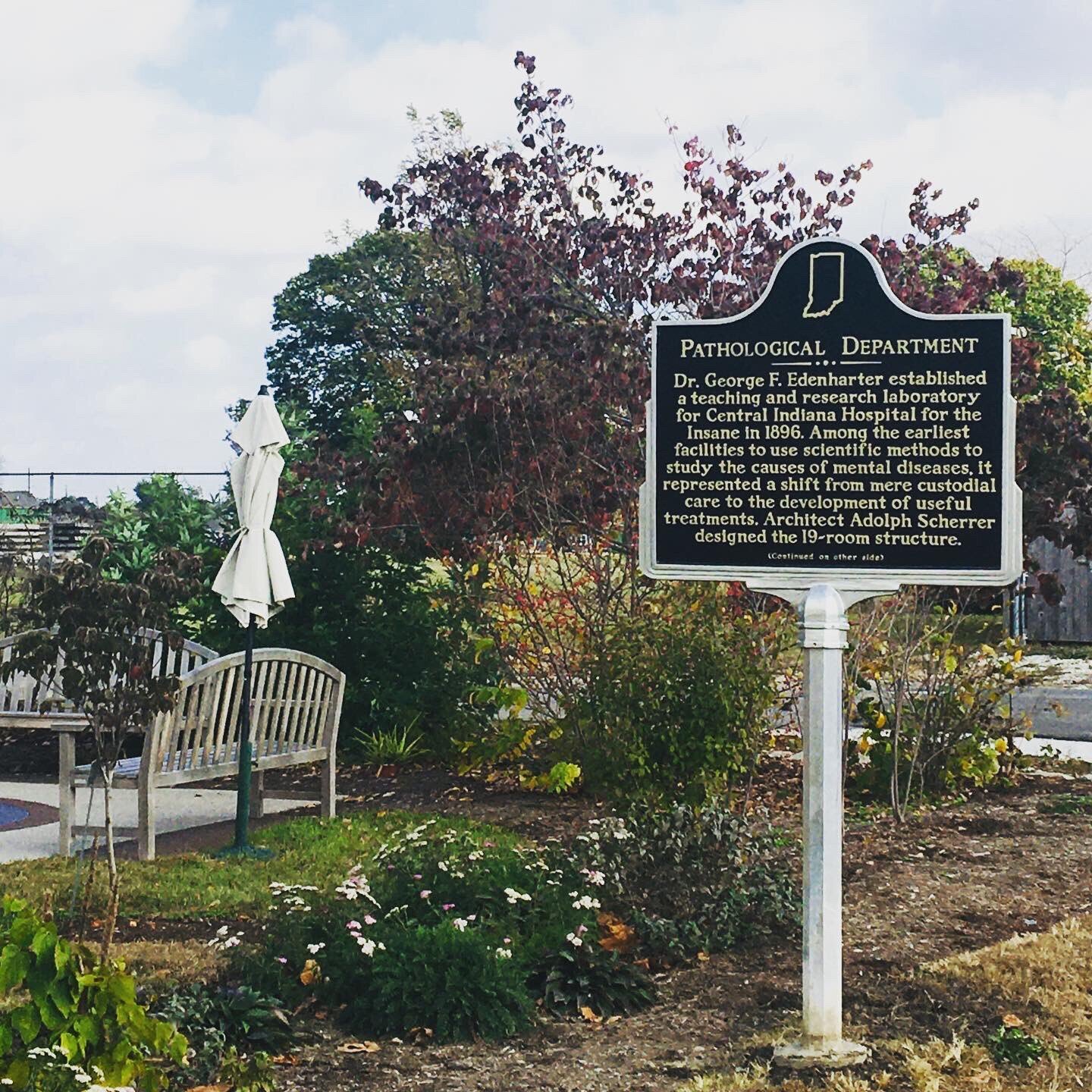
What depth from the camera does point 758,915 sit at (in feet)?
20.6

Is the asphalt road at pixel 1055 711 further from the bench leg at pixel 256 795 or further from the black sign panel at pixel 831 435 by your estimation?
the black sign panel at pixel 831 435

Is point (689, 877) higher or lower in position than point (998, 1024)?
higher

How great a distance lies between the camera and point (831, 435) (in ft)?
16.6

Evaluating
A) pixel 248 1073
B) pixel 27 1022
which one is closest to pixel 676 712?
pixel 248 1073

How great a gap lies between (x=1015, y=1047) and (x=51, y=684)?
5.71 m

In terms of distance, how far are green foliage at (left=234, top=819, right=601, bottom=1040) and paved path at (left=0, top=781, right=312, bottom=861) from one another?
2653 mm

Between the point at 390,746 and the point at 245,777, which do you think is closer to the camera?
the point at 245,777

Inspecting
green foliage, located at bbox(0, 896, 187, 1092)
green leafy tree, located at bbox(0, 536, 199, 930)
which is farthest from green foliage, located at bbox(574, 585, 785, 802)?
green foliage, located at bbox(0, 896, 187, 1092)

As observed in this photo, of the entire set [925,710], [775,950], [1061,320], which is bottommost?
[775,950]

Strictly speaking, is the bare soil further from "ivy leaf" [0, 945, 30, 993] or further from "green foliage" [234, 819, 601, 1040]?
"ivy leaf" [0, 945, 30, 993]

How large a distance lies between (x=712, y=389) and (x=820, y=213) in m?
6.77

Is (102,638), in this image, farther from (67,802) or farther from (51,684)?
(51,684)

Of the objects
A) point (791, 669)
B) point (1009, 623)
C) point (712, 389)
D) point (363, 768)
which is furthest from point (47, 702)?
point (1009, 623)

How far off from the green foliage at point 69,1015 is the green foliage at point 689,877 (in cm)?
236
